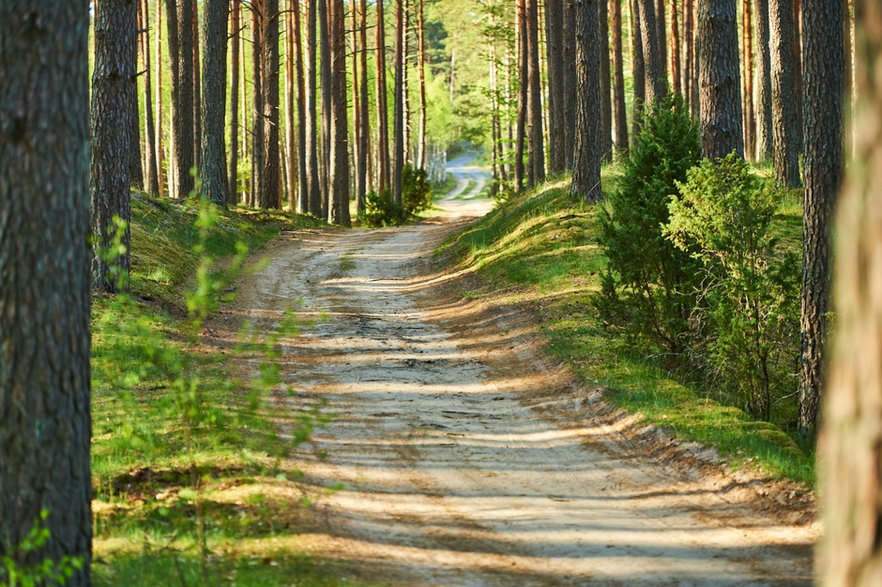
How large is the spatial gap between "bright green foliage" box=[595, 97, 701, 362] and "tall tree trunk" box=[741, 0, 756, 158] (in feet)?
79.5

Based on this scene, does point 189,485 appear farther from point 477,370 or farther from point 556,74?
point 556,74

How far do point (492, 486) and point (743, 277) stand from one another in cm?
437

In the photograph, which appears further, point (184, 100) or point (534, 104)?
point (534, 104)

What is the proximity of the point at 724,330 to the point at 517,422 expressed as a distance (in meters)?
2.61

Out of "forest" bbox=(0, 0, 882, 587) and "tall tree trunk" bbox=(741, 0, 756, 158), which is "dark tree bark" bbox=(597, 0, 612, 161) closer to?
"tall tree trunk" bbox=(741, 0, 756, 158)

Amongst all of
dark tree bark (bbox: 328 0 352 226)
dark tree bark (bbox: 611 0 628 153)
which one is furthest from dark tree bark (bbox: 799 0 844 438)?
dark tree bark (bbox: 328 0 352 226)

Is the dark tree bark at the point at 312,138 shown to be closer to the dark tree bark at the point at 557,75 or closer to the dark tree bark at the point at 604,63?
the dark tree bark at the point at 557,75

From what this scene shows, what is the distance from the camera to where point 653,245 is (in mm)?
11781

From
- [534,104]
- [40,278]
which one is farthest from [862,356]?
[534,104]

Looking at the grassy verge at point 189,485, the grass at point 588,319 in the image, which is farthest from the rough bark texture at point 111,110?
the grass at point 588,319

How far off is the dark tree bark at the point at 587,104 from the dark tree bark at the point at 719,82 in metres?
6.20

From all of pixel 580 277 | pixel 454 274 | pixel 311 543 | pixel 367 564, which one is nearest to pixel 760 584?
pixel 367 564

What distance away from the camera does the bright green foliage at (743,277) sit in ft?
34.6

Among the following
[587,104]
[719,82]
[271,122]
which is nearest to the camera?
[719,82]
